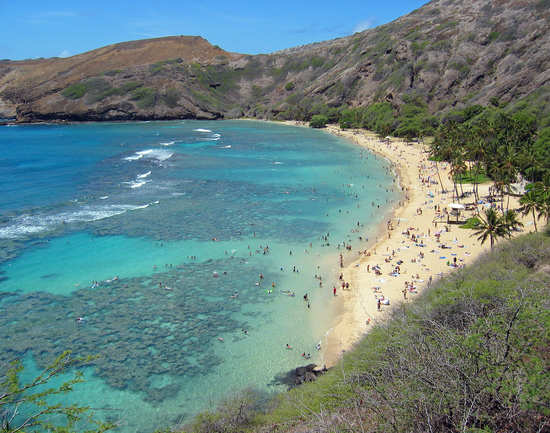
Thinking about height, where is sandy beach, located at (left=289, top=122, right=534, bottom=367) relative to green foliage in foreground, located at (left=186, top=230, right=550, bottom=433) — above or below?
below

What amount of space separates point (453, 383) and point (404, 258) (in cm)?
2613

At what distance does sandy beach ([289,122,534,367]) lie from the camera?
26.5m

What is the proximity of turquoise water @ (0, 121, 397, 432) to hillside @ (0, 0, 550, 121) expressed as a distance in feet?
160

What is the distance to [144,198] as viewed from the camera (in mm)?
55438

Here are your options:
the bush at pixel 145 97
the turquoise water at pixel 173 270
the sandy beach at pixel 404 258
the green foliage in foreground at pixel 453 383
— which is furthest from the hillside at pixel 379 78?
the green foliage in foreground at pixel 453 383

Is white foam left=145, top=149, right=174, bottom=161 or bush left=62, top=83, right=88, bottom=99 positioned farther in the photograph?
bush left=62, top=83, right=88, bottom=99

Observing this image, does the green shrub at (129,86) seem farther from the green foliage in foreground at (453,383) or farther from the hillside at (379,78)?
the green foliage in foreground at (453,383)

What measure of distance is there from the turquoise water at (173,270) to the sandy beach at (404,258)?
5.25 ft

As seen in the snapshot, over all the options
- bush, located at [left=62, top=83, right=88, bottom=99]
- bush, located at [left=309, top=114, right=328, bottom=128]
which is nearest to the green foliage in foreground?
bush, located at [left=309, top=114, right=328, bottom=128]

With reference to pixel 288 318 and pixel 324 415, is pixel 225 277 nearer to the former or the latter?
pixel 288 318

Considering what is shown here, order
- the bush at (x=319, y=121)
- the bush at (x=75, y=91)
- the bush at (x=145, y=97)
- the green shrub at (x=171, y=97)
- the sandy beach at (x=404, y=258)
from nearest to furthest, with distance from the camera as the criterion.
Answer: the sandy beach at (x=404, y=258)
the bush at (x=319, y=121)
the bush at (x=75, y=91)
the bush at (x=145, y=97)
the green shrub at (x=171, y=97)

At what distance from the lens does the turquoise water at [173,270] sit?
22.5m

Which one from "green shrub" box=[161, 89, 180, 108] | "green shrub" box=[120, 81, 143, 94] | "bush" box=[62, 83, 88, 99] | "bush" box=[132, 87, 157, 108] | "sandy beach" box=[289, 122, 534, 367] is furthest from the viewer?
"green shrub" box=[120, 81, 143, 94]

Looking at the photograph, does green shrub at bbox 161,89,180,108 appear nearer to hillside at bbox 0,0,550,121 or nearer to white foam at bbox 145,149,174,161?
hillside at bbox 0,0,550,121
